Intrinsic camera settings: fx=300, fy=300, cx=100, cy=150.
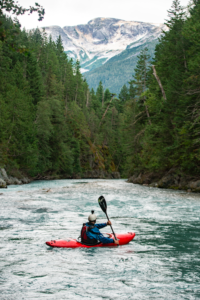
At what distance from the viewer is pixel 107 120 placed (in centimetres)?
7588

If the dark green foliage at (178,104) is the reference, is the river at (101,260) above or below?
below

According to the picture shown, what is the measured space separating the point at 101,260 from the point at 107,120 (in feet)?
227

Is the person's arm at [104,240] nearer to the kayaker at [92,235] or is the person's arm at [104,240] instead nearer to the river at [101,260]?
the kayaker at [92,235]

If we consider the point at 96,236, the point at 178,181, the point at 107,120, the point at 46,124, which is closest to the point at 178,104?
the point at 178,181

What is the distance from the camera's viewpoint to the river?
5.48 meters

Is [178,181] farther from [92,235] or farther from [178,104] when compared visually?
[92,235]

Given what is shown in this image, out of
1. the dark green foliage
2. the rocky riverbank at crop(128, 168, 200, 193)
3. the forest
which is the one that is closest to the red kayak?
the forest

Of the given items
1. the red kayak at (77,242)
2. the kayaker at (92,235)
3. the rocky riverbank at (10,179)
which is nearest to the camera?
the red kayak at (77,242)

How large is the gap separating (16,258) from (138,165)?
32.7 m

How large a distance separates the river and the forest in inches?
167

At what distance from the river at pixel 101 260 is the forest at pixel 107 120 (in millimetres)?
4230

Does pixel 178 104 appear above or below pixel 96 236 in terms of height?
above

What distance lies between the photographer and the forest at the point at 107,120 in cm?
2283

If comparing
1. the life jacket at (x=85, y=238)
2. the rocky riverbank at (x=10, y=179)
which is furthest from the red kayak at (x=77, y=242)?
the rocky riverbank at (x=10, y=179)
